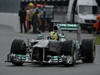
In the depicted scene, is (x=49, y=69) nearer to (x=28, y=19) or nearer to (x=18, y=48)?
(x=18, y=48)

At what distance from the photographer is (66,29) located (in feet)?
64.0

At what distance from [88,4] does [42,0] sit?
22.2ft

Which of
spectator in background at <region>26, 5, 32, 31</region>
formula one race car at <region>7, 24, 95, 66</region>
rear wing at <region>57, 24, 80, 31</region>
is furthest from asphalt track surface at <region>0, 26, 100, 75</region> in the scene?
spectator in background at <region>26, 5, 32, 31</region>

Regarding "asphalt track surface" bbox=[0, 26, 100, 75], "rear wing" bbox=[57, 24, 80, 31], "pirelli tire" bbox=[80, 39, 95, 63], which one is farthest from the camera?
"rear wing" bbox=[57, 24, 80, 31]

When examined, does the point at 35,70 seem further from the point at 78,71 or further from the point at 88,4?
the point at 88,4

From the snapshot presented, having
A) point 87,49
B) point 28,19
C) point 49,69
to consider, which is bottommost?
point 49,69

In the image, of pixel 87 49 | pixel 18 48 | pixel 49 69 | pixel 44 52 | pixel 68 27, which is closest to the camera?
pixel 49 69

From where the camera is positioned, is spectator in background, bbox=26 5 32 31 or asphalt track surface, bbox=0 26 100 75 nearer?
asphalt track surface, bbox=0 26 100 75

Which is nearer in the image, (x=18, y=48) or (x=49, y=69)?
(x=49, y=69)

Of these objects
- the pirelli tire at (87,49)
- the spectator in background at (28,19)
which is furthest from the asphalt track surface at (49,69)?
the spectator in background at (28,19)

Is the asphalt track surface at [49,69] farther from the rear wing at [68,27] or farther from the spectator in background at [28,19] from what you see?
the spectator in background at [28,19]

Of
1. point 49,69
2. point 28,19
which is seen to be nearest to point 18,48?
point 49,69

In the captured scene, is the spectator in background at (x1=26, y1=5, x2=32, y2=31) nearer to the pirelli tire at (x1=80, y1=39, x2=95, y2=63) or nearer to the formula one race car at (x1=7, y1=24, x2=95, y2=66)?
the pirelli tire at (x1=80, y1=39, x2=95, y2=63)

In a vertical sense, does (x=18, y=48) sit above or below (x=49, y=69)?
above
